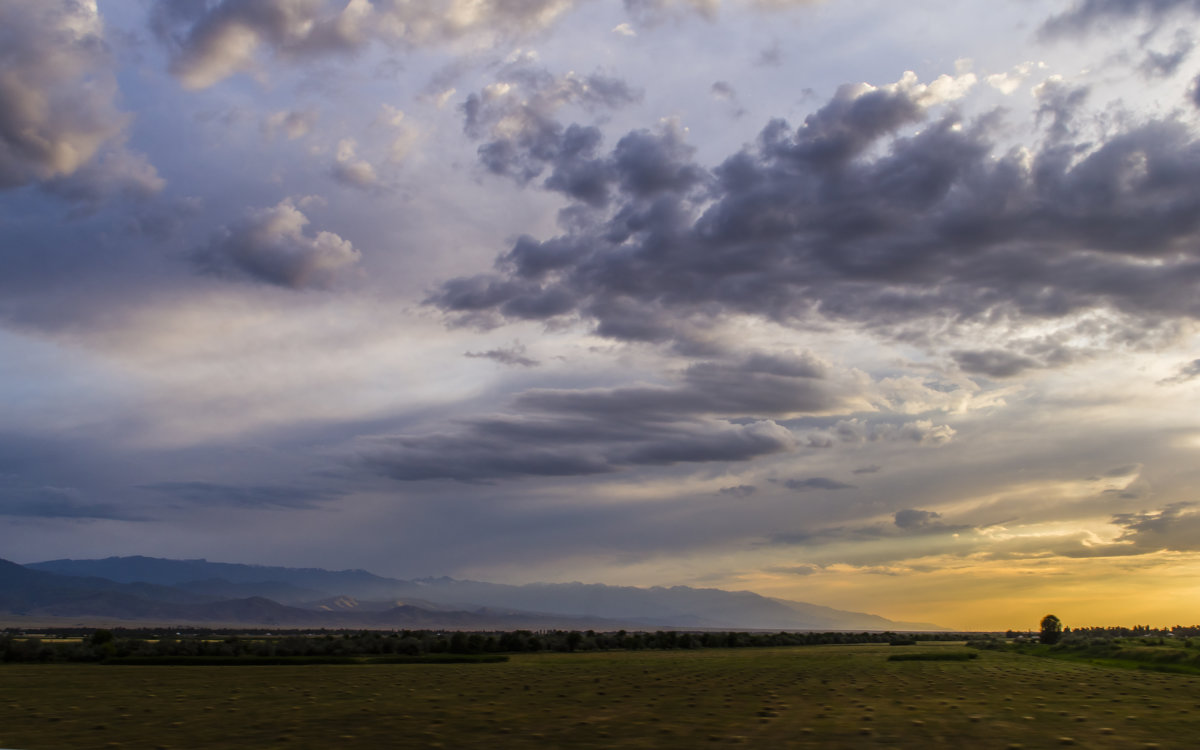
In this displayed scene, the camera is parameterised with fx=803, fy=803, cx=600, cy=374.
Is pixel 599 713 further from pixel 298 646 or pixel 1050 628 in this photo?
pixel 1050 628

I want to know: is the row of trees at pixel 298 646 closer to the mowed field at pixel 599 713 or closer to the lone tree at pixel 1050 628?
the mowed field at pixel 599 713

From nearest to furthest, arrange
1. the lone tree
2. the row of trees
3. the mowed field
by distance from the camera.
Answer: the mowed field < the row of trees < the lone tree

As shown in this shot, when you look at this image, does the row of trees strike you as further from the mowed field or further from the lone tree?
the lone tree

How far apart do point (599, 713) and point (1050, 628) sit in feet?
664

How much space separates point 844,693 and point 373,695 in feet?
71.4

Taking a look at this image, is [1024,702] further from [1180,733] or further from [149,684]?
[149,684]

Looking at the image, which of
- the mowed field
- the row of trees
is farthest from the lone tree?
the mowed field

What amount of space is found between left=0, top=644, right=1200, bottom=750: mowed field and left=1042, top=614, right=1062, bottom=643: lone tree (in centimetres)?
16465

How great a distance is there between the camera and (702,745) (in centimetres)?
2123

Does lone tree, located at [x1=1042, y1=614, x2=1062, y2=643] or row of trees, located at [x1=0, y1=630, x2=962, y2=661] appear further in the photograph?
lone tree, located at [x1=1042, y1=614, x2=1062, y2=643]

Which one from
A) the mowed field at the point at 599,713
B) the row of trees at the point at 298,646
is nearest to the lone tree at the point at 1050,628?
the row of trees at the point at 298,646

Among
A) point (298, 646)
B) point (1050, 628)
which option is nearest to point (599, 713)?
point (298, 646)

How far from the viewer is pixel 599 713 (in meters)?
28.9

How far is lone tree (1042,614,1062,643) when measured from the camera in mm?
187825
